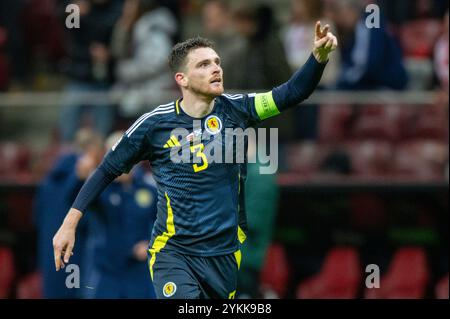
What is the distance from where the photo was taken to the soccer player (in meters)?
7.36

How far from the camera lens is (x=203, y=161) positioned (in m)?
7.39

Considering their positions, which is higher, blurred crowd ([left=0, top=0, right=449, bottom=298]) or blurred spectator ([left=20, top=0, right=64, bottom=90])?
blurred spectator ([left=20, top=0, right=64, bottom=90])

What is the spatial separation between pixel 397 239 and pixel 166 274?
4.94 m

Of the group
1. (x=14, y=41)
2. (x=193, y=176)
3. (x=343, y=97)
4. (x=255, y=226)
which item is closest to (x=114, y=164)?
(x=193, y=176)

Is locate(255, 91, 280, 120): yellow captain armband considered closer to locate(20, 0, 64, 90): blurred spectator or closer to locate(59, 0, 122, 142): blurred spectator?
locate(59, 0, 122, 142): blurred spectator

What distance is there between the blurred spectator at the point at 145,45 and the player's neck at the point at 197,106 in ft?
14.4

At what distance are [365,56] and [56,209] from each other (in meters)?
3.36

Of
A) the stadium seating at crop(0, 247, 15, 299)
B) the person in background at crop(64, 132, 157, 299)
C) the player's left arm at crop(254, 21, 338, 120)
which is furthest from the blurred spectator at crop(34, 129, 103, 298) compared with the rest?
the player's left arm at crop(254, 21, 338, 120)

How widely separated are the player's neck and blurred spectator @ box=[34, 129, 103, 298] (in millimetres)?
3615

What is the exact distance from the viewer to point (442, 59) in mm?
11555

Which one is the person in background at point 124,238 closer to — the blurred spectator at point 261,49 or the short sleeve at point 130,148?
the blurred spectator at point 261,49

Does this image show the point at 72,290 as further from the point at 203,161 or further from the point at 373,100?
the point at 203,161

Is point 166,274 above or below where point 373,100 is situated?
below
